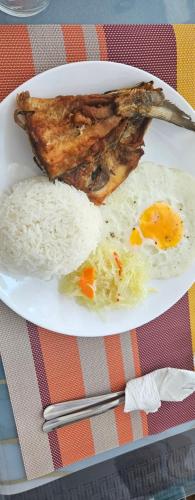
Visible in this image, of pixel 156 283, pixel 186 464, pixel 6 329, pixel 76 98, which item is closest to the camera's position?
pixel 76 98

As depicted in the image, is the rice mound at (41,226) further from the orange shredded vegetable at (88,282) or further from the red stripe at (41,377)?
the red stripe at (41,377)

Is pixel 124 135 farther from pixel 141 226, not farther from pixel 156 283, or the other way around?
pixel 156 283

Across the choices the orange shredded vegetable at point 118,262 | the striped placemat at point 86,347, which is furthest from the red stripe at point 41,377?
the orange shredded vegetable at point 118,262

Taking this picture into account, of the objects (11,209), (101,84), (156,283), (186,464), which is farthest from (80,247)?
(186,464)

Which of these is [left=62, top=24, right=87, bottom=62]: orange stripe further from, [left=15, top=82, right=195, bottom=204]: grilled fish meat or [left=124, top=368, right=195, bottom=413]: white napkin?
[left=124, top=368, right=195, bottom=413]: white napkin

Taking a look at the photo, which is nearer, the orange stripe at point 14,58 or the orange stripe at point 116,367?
the orange stripe at point 14,58

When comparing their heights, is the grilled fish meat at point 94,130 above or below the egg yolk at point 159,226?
above

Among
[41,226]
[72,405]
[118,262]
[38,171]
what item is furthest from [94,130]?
[72,405]
